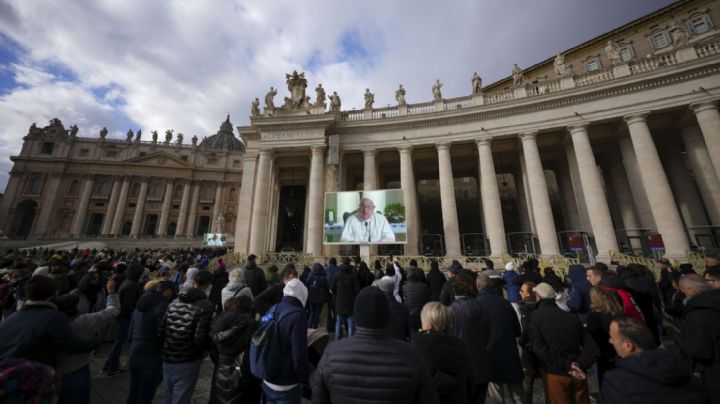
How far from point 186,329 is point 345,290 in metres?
3.54

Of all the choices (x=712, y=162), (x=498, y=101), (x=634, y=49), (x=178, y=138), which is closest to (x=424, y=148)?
(x=498, y=101)

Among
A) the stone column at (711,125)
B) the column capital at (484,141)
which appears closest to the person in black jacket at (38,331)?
the column capital at (484,141)

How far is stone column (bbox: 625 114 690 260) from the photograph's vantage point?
13.4 metres

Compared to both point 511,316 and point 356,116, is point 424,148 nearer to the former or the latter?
point 356,116

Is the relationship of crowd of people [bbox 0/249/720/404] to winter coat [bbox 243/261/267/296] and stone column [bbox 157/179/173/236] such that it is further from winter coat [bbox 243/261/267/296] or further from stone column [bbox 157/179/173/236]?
stone column [bbox 157/179/173/236]

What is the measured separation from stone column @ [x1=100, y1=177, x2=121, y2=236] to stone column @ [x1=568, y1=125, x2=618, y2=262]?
62.0 meters

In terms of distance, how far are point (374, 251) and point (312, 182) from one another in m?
6.35

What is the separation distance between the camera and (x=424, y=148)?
20094mm

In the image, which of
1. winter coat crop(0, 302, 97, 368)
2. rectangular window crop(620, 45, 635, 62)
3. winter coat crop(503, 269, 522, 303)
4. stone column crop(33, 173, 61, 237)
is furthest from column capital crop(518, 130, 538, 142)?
stone column crop(33, 173, 61, 237)

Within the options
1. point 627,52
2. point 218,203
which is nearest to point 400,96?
point 627,52

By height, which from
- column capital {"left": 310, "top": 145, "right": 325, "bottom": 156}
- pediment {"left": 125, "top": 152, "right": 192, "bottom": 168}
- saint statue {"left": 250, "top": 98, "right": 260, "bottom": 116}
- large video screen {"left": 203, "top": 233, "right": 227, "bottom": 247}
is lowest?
large video screen {"left": 203, "top": 233, "right": 227, "bottom": 247}

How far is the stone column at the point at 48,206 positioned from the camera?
42375 mm

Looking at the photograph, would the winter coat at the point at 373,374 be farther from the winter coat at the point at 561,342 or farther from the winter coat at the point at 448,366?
the winter coat at the point at 561,342

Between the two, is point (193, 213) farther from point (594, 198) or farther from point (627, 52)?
point (627, 52)
